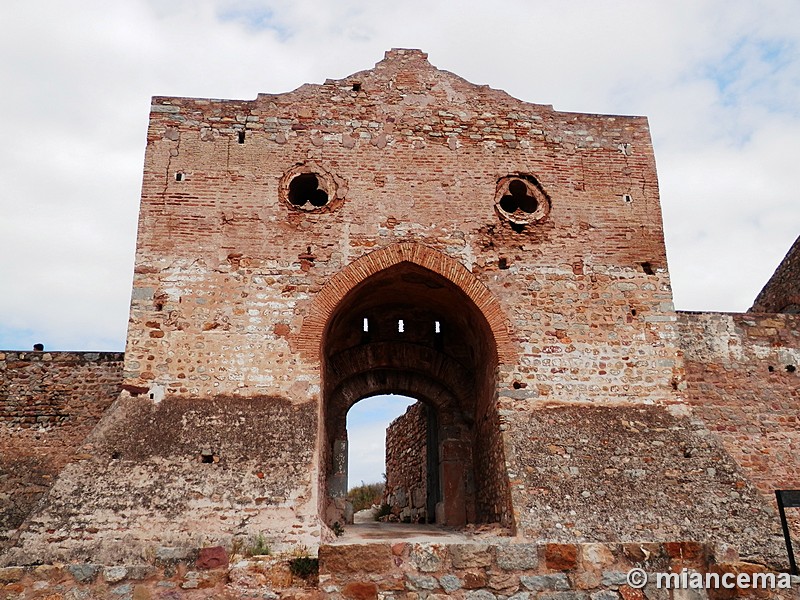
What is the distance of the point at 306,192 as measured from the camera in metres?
10.5

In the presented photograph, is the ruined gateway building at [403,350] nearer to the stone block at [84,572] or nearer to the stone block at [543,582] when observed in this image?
the stone block at [84,572]

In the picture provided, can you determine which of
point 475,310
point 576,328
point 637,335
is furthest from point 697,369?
point 475,310

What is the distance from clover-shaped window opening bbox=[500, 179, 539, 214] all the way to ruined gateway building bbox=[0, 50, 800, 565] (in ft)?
0.11

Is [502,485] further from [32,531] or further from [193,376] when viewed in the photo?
[32,531]

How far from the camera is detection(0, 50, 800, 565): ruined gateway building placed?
8180mm

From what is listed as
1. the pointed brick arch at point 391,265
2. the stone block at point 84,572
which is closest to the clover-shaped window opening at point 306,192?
the pointed brick arch at point 391,265

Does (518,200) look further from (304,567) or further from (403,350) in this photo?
(304,567)

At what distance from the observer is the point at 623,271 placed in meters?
10.0

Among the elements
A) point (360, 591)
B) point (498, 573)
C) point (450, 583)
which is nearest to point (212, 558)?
point (360, 591)

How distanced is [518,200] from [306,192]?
10.6ft

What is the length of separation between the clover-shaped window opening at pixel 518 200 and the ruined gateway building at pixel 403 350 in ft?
0.11

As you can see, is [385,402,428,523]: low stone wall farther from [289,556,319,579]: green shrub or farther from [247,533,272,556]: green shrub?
[289,556,319,579]: green shrub

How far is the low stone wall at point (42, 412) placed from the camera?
33.1 feet

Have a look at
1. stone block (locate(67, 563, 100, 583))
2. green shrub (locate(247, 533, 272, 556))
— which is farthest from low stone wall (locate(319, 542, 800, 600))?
green shrub (locate(247, 533, 272, 556))
